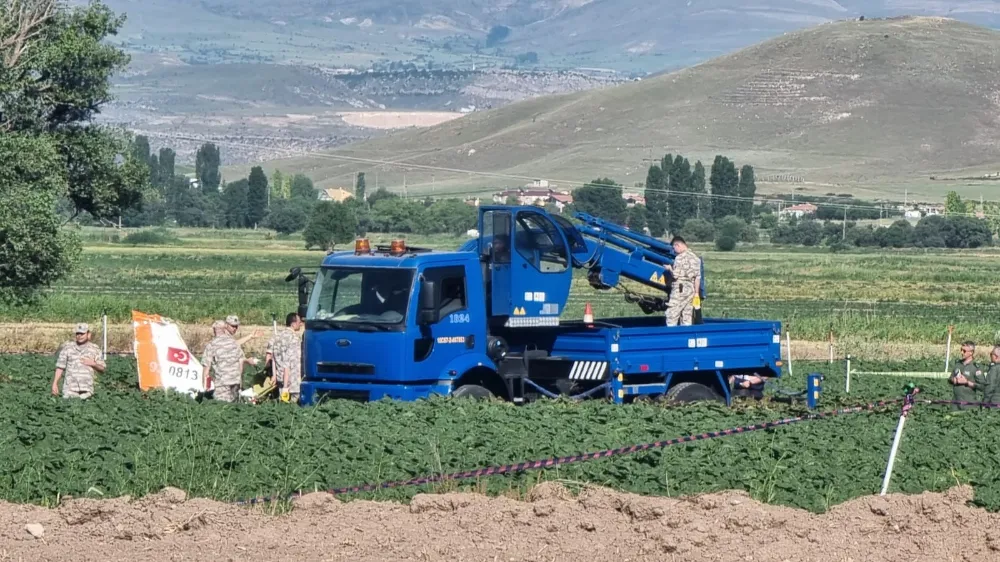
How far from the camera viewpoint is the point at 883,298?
206 ft

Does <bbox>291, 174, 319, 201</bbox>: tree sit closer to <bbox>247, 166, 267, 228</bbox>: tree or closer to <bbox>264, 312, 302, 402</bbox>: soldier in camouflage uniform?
<bbox>247, 166, 267, 228</bbox>: tree

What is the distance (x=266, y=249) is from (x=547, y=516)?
81.8 meters

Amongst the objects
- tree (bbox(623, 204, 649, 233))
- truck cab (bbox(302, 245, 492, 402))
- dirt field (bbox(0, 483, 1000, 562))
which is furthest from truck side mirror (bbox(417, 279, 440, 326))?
tree (bbox(623, 204, 649, 233))

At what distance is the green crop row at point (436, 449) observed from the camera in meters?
15.7

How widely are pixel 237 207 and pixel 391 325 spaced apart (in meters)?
114

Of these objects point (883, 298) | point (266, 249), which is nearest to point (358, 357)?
point (883, 298)

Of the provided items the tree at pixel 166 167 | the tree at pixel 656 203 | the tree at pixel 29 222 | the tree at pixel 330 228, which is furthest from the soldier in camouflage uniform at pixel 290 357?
the tree at pixel 166 167

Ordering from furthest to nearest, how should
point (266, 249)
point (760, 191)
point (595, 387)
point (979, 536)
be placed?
point (760, 191) → point (266, 249) → point (595, 387) → point (979, 536)

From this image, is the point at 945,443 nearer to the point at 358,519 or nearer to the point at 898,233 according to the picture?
the point at 358,519

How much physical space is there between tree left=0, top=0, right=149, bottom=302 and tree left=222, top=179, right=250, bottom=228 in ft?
317

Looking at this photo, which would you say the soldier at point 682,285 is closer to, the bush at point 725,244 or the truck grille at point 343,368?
the truck grille at point 343,368

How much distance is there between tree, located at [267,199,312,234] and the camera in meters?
119

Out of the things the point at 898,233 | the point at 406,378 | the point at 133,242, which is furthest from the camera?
the point at 898,233

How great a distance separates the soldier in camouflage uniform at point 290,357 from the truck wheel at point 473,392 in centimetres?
205
